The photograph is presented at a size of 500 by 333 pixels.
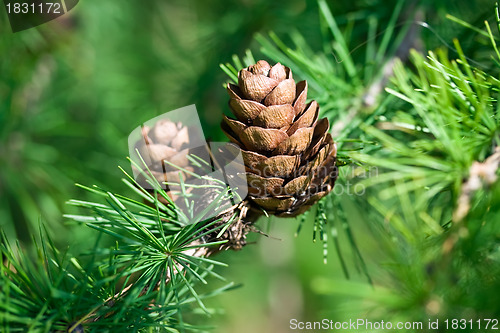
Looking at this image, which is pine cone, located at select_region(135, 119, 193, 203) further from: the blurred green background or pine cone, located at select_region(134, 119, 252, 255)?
the blurred green background

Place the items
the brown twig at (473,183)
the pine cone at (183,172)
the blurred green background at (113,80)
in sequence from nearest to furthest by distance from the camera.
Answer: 1. the brown twig at (473,183)
2. the pine cone at (183,172)
3. the blurred green background at (113,80)

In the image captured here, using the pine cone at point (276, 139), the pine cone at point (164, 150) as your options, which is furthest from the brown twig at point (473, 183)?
the pine cone at point (164, 150)

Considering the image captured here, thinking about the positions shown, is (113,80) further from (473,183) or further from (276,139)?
(473,183)

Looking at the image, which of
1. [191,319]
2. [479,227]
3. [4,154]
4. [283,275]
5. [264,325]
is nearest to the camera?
[479,227]

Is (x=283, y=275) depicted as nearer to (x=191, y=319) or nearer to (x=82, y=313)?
(x=191, y=319)

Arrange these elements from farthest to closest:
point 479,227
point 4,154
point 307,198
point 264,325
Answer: point 264,325
point 4,154
point 307,198
point 479,227

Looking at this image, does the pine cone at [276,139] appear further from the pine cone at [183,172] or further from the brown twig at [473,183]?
the brown twig at [473,183]

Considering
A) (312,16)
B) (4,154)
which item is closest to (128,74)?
(4,154)
